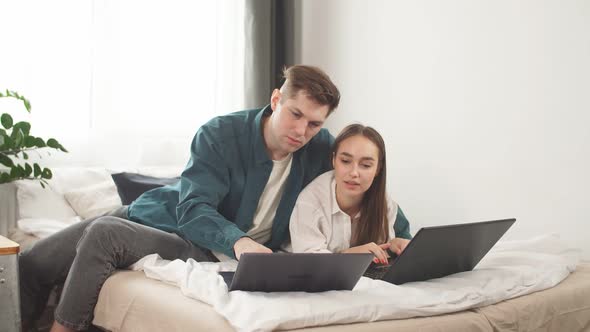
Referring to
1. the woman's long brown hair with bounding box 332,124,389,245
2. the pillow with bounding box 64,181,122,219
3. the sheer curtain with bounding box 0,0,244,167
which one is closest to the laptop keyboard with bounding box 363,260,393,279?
the woman's long brown hair with bounding box 332,124,389,245

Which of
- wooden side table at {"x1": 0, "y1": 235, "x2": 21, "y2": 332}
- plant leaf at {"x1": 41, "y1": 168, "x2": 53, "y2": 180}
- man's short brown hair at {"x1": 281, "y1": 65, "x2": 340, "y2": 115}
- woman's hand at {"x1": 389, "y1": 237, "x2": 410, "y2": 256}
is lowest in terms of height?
wooden side table at {"x1": 0, "y1": 235, "x2": 21, "y2": 332}

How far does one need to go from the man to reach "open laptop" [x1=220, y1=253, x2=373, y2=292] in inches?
7.0

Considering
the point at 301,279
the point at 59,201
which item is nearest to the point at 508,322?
the point at 301,279

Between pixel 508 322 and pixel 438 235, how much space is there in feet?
0.75

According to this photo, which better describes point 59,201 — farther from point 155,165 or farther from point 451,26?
point 451,26

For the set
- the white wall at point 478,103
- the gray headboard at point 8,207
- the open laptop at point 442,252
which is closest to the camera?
the open laptop at point 442,252

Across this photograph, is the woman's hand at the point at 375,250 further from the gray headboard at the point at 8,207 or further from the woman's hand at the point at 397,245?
the gray headboard at the point at 8,207

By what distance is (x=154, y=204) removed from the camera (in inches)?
74.0

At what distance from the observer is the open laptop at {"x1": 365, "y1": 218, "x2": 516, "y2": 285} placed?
4.65ft

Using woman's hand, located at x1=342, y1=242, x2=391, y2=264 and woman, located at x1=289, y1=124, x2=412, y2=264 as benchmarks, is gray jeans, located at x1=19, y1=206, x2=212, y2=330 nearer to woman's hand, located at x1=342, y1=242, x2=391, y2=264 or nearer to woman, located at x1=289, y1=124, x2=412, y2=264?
woman, located at x1=289, y1=124, x2=412, y2=264

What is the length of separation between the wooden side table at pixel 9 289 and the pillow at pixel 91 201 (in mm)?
787

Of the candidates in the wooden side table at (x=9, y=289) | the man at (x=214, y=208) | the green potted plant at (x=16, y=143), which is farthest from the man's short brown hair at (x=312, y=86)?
the green potted plant at (x=16, y=143)

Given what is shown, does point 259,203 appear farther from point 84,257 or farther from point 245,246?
point 84,257

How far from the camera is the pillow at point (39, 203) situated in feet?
7.76
